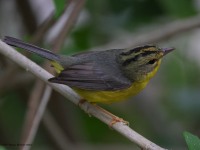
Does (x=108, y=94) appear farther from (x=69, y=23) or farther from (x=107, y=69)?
(x=69, y=23)

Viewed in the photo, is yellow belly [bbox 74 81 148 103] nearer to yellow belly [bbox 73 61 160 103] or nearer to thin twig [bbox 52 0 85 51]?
yellow belly [bbox 73 61 160 103]

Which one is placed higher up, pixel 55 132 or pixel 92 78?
pixel 92 78

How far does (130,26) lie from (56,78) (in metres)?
2.36

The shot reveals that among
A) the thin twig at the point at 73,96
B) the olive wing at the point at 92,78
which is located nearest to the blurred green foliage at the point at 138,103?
the olive wing at the point at 92,78

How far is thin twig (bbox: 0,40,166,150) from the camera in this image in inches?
162

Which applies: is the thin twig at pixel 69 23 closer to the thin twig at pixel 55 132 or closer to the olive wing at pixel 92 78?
the olive wing at pixel 92 78

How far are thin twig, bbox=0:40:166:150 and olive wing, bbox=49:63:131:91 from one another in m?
0.12

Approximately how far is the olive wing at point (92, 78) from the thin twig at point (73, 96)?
120mm

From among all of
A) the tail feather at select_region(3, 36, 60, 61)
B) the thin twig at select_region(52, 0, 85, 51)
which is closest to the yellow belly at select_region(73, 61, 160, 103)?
the tail feather at select_region(3, 36, 60, 61)

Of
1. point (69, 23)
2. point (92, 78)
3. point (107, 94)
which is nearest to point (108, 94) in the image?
point (107, 94)

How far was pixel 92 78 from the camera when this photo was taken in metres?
5.14

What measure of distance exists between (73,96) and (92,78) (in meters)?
0.34

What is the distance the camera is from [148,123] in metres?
7.00

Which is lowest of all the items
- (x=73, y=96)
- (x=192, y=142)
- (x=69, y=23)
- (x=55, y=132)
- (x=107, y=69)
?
(x=55, y=132)
